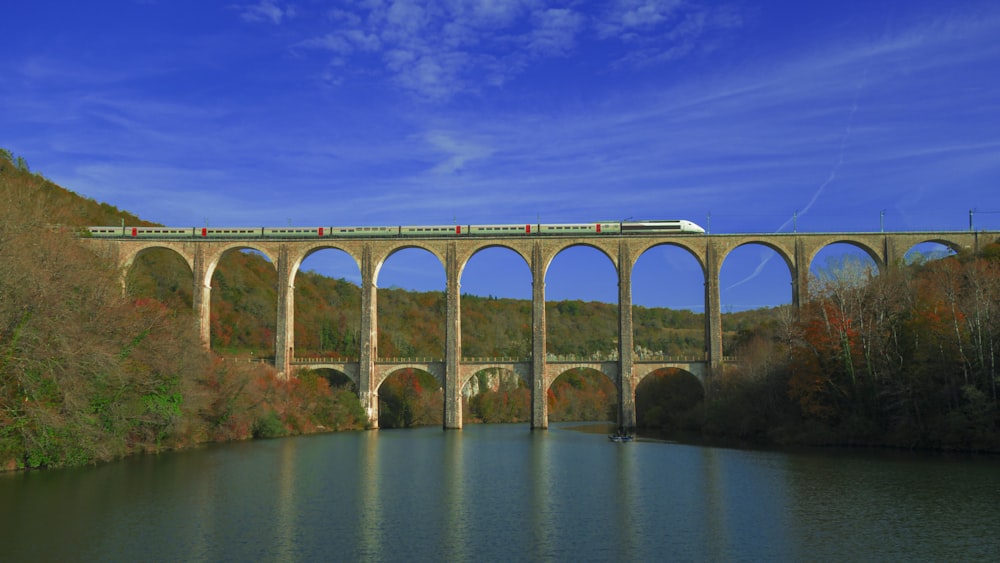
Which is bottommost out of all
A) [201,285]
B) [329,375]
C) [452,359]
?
[329,375]

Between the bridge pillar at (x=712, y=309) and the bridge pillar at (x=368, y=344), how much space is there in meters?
22.4

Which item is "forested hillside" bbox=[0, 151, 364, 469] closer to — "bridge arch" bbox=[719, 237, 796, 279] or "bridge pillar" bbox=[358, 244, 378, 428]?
"bridge pillar" bbox=[358, 244, 378, 428]

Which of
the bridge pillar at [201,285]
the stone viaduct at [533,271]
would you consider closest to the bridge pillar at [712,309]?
the stone viaduct at [533,271]

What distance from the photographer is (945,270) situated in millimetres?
38562

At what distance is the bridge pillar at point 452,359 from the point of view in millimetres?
54938

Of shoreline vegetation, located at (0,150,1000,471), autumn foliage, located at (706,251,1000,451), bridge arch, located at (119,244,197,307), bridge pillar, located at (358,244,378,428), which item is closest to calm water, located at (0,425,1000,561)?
shoreline vegetation, located at (0,150,1000,471)

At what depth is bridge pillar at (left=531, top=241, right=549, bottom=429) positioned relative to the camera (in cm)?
5459

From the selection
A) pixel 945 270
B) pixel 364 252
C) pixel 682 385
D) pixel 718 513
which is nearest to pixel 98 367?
pixel 718 513

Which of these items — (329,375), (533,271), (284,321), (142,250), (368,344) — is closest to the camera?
(368,344)

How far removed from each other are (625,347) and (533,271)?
26.3 feet

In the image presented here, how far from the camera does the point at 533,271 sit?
55938mm

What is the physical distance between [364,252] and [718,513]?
40.3m

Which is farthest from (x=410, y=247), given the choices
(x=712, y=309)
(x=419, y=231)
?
(x=712, y=309)

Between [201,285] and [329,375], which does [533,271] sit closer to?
[329,375]
